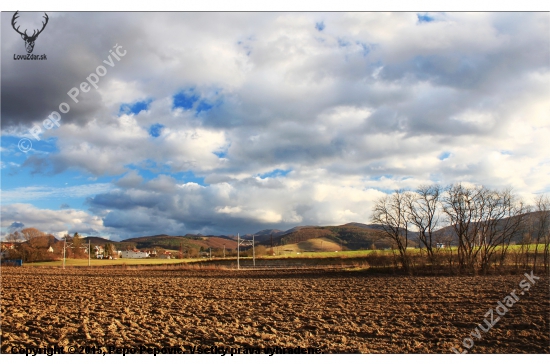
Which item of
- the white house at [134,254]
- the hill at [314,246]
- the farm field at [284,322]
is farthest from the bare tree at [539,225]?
the white house at [134,254]

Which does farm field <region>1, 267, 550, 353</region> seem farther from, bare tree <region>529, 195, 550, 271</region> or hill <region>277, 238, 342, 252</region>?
hill <region>277, 238, 342, 252</region>

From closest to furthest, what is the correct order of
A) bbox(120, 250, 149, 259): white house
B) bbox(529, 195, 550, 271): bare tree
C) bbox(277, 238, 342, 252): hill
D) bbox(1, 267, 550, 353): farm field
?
bbox(1, 267, 550, 353): farm field
bbox(529, 195, 550, 271): bare tree
bbox(120, 250, 149, 259): white house
bbox(277, 238, 342, 252): hill

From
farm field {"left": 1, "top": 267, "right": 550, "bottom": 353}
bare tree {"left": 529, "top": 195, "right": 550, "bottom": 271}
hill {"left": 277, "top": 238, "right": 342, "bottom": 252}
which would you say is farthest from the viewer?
hill {"left": 277, "top": 238, "right": 342, "bottom": 252}

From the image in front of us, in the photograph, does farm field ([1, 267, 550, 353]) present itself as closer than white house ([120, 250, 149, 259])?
Yes

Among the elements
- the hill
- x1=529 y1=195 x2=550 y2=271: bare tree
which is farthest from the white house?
x1=529 y1=195 x2=550 y2=271: bare tree

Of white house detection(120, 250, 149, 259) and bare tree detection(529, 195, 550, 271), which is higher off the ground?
bare tree detection(529, 195, 550, 271)

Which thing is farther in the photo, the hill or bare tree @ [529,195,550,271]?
the hill

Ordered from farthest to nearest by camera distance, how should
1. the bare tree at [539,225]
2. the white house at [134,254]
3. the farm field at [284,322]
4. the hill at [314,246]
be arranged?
the hill at [314,246]
the white house at [134,254]
the bare tree at [539,225]
the farm field at [284,322]

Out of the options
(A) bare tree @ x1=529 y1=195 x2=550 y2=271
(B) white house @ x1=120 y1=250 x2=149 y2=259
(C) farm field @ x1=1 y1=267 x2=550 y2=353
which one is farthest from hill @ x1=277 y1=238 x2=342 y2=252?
(C) farm field @ x1=1 y1=267 x2=550 y2=353

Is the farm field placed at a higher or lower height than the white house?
higher

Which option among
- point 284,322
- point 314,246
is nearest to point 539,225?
point 284,322

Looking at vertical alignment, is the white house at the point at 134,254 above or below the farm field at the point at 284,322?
below

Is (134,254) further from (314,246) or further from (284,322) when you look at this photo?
(284,322)

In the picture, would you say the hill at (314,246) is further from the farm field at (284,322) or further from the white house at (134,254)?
the farm field at (284,322)
